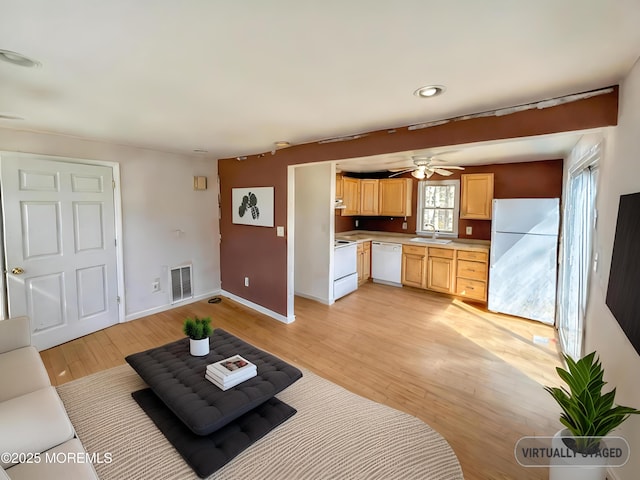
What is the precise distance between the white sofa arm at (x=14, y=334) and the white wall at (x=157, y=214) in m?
1.57

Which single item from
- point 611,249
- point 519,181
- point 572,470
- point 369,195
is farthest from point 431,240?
point 572,470

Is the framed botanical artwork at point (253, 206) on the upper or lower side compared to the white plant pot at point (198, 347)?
upper

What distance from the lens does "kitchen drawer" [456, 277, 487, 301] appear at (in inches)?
179

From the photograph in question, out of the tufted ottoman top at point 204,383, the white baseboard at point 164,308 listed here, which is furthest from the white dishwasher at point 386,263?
the tufted ottoman top at point 204,383

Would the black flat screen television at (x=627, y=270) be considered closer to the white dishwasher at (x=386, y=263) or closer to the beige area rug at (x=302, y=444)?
the beige area rug at (x=302, y=444)

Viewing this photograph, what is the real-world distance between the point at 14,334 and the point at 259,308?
8.46 feet

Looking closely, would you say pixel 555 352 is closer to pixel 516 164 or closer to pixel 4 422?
pixel 516 164

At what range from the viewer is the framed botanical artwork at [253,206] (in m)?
4.07

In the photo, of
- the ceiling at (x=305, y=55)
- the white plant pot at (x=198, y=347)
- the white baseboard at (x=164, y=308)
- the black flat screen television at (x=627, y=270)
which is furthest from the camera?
the white baseboard at (x=164, y=308)

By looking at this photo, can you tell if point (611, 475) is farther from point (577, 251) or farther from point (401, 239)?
point (401, 239)

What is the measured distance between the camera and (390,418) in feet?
7.04

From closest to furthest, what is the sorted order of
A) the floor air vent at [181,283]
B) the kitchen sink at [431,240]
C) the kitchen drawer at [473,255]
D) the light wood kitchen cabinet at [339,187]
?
the floor air vent at [181,283] → the kitchen drawer at [473,255] → the kitchen sink at [431,240] → the light wood kitchen cabinet at [339,187]

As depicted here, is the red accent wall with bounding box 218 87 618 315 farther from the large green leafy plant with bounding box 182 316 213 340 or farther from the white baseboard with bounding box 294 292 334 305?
the large green leafy plant with bounding box 182 316 213 340

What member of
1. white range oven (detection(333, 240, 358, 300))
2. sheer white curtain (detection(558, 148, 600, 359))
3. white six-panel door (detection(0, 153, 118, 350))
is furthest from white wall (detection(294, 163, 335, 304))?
sheer white curtain (detection(558, 148, 600, 359))
